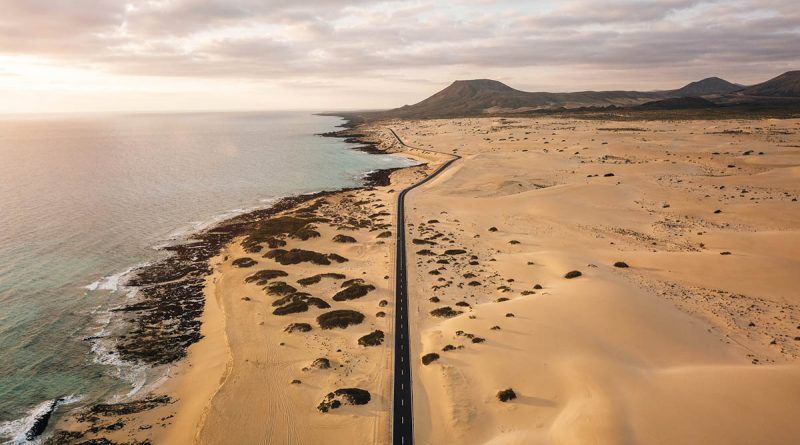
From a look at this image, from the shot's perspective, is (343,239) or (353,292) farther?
(343,239)

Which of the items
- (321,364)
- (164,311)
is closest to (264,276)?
(164,311)

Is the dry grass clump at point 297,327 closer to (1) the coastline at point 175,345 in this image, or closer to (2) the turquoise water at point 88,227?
(1) the coastline at point 175,345

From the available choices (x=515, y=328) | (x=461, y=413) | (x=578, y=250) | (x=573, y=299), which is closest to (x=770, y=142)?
(x=578, y=250)

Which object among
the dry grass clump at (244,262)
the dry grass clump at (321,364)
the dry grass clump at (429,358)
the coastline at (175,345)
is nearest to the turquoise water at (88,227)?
the coastline at (175,345)

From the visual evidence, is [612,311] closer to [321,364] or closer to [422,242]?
[321,364]

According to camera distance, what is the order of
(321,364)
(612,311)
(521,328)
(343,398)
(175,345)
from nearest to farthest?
1. (343,398)
2. (321,364)
3. (521,328)
4. (175,345)
5. (612,311)

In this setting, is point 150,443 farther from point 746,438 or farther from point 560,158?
point 560,158

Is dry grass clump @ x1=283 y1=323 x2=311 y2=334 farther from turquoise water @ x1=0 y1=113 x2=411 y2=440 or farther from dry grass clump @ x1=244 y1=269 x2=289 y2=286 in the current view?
turquoise water @ x1=0 y1=113 x2=411 y2=440

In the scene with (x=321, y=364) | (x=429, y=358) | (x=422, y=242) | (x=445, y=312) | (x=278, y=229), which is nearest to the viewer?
(x=321, y=364)
